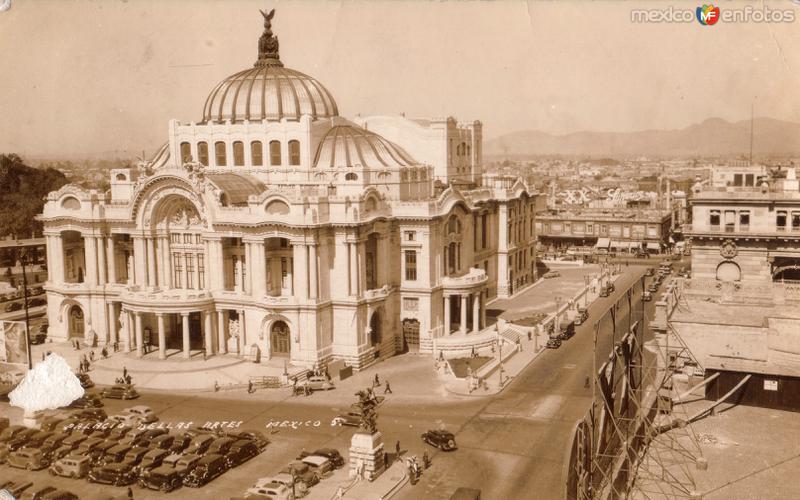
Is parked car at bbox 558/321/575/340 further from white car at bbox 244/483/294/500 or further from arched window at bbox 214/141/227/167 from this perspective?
white car at bbox 244/483/294/500

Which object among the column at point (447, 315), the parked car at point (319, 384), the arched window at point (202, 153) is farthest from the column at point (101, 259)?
the column at point (447, 315)

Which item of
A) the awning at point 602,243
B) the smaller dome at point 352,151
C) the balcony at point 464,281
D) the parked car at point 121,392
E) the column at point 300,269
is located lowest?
the parked car at point 121,392

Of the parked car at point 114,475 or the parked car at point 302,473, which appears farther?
the parked car at point 114,475

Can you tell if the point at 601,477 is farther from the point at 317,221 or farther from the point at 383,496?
the point at 317,221

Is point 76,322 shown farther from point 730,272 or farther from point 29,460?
point 730,272

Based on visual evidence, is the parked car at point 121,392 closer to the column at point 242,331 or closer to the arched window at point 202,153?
the column at point 242,331

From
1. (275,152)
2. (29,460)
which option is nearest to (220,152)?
(275,152)

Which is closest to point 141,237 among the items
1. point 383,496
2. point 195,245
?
point 195,245

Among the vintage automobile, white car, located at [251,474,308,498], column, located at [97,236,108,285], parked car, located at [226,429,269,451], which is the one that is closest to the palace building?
column, located at [97,236,108,285]

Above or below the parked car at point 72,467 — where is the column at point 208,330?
above
